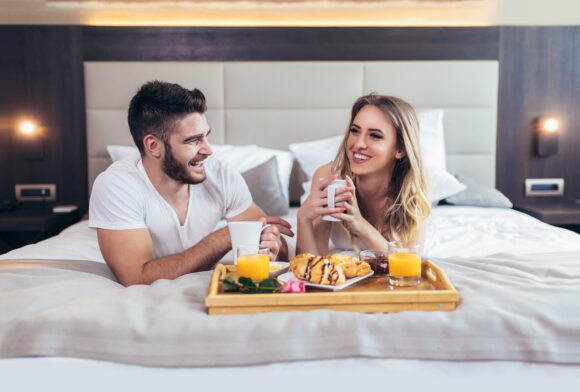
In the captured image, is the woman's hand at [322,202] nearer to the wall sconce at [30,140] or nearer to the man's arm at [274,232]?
the man's arm at [274,232]

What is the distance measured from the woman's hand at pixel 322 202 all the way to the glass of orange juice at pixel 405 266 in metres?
0.39

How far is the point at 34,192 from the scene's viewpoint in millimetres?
3213

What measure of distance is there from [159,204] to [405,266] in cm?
87

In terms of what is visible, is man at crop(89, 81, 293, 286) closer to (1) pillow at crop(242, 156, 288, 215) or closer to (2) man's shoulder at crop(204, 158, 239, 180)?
(2) man's shoulder at crop(204, 158, 239, 180)

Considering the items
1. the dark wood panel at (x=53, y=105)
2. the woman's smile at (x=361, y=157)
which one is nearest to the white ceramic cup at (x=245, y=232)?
the woman's smile at (x=361, y=157)

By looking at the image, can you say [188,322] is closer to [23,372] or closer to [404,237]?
[23,372]

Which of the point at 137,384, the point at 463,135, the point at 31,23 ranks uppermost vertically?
the point at 31,23

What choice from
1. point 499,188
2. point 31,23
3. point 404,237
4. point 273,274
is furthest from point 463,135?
point 31,23

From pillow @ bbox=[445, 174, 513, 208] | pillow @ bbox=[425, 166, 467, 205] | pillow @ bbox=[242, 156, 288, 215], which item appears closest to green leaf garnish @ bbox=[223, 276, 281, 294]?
pillow @ bbox=[242, 156, 288, 215]

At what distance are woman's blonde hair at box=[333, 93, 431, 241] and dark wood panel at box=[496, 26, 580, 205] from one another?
66.5 inches

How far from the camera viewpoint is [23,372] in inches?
36.1

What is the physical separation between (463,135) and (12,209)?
2979 millimetres

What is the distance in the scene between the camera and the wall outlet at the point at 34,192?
3199 mm

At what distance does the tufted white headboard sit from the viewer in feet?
10.4
